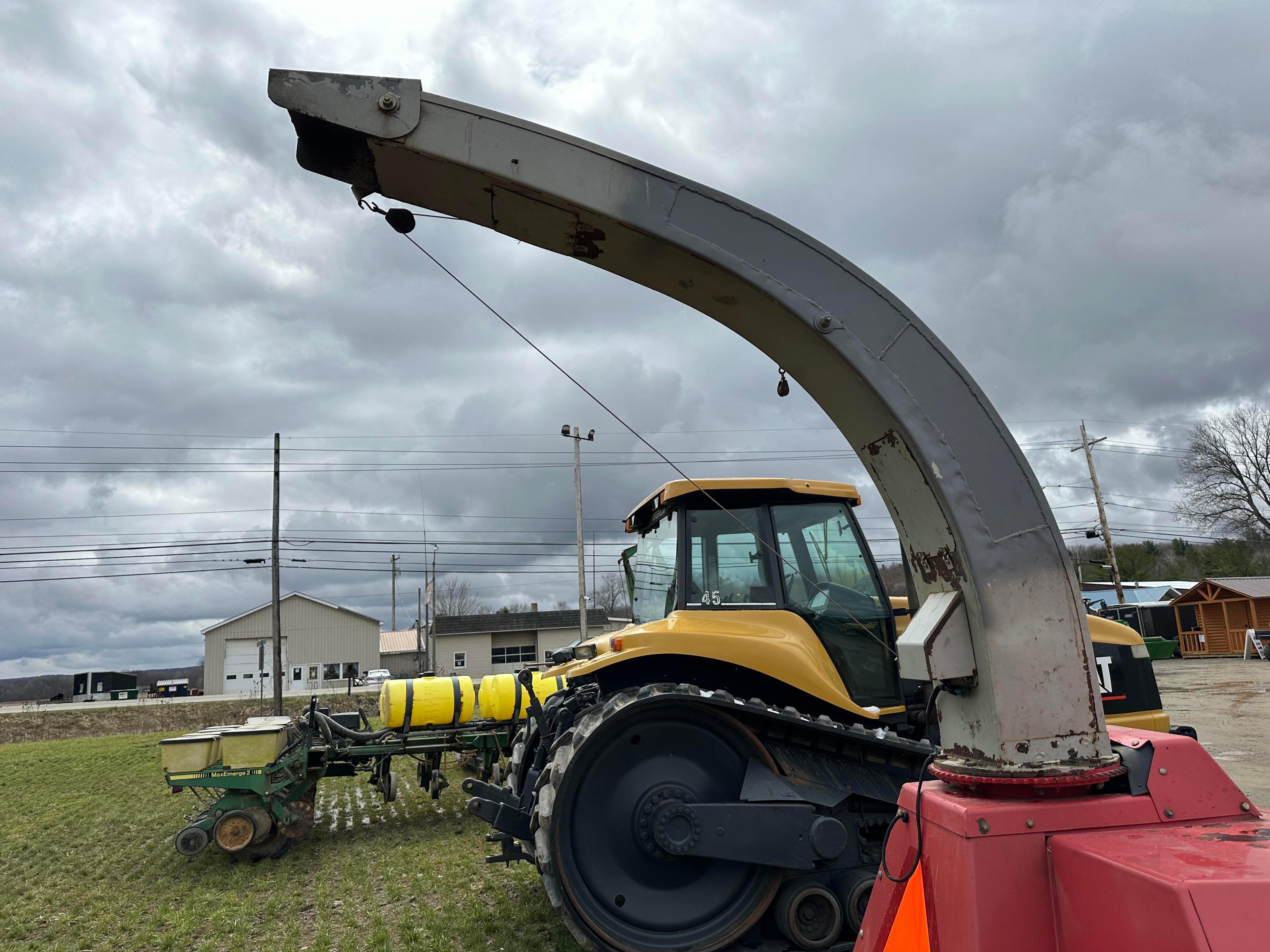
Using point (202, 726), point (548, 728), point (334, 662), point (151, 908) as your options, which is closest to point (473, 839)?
point (151, 908)

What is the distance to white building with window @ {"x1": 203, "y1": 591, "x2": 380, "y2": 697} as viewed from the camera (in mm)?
51094

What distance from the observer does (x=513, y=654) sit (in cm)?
4962

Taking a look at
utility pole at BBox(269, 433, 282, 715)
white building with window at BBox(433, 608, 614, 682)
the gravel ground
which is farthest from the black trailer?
the gravel ground

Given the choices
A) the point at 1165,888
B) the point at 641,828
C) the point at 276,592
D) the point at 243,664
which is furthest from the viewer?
the point at 243,664

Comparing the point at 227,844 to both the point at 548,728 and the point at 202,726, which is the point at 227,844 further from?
the point at 202,726

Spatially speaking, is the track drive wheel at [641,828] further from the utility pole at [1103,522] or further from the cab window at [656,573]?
the utility pole at [1103,522]

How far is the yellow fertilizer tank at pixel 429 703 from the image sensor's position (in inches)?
351

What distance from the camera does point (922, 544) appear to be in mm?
2301

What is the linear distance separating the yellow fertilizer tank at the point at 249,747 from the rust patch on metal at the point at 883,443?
7.18 meters

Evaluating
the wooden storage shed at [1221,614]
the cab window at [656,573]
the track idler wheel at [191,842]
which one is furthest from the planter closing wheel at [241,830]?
the wooden storage shed at [1221,614]

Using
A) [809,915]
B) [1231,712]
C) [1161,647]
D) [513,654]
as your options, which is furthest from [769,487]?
[513,654]

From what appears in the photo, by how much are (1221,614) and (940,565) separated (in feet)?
143

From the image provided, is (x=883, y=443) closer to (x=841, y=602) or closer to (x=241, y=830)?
(x=841, y=602)

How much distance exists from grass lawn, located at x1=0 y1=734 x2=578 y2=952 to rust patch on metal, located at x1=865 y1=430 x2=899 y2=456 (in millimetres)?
3918
